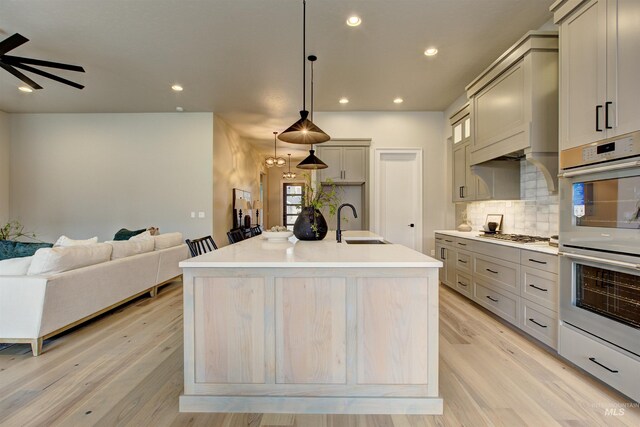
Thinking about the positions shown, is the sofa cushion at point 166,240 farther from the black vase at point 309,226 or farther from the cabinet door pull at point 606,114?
the cabinet door pull at point 606,114

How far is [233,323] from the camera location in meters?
1.61

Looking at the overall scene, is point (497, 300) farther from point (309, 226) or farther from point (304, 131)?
point (304, 131)

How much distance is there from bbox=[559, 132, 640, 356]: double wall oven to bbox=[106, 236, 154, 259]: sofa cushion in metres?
4.15

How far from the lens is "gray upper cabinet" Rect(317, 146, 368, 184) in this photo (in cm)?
515

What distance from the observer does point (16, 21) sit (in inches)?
111

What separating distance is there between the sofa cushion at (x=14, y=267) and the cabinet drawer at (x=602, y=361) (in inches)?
168

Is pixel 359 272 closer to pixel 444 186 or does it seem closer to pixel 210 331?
pixel 210 331

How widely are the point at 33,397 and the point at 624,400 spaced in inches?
141

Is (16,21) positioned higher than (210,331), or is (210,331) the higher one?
(16,21)

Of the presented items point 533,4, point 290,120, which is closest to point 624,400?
point 533,4

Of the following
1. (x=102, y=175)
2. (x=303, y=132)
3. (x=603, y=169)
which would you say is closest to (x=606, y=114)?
(x=603, y=169)

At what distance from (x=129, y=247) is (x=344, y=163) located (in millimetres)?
3448

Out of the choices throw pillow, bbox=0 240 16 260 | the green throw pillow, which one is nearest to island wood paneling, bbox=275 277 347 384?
the green throw pillow

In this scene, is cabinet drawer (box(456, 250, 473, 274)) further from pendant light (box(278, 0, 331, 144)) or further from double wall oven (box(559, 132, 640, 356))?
pendant light (box(278, 0, 331, 144))
